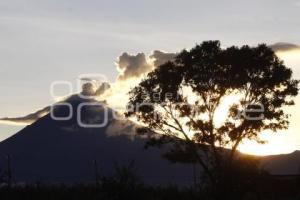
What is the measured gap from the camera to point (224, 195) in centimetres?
4588

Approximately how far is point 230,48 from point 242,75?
2.15 metres

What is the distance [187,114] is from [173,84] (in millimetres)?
2487

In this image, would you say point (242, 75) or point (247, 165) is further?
point (242, 75)

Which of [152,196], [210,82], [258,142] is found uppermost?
[210,82]

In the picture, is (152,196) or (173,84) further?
(173,84)

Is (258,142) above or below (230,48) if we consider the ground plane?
below

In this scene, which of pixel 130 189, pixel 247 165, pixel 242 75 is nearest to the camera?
pixel 130 189

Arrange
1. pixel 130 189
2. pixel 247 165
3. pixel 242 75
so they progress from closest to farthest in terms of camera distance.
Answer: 1. pixel 130 189
2. pixel 247 165
3. pixel 242 75

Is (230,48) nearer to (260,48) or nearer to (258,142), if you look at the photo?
(260,48)

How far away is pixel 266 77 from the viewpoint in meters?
62.1

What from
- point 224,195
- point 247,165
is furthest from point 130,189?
point 247,165

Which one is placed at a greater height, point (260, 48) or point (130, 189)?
point (260, 48)

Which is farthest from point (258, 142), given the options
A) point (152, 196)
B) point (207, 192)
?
point (152, 196)

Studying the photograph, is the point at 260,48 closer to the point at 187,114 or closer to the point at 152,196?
the point at 187,114
